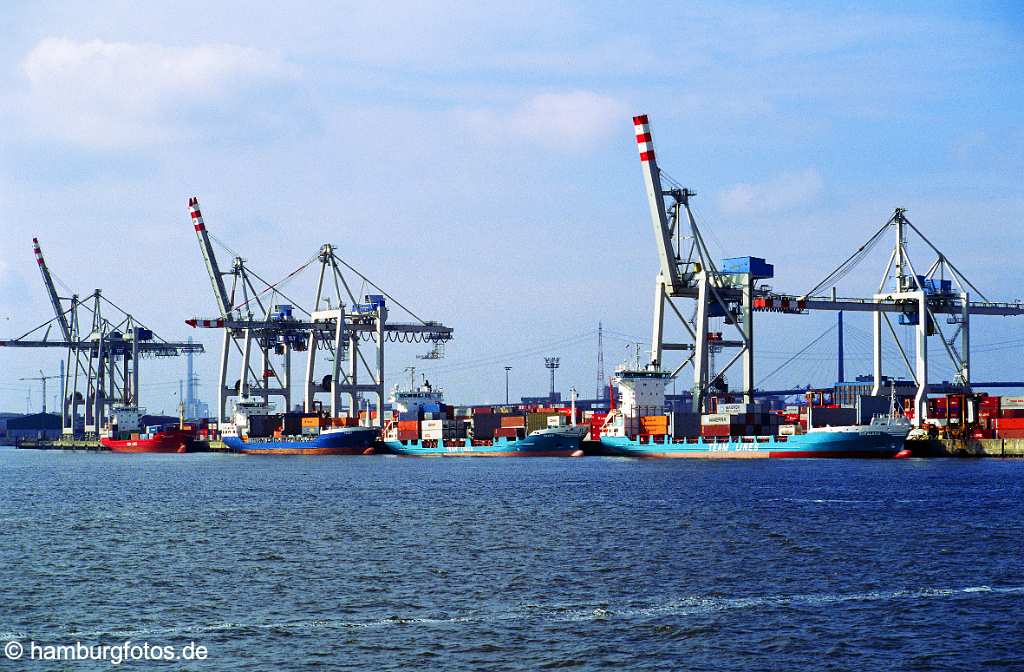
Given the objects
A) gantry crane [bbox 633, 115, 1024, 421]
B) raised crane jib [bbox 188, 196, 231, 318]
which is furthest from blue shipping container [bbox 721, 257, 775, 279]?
raised crane jib [bbox 188, 196, 231, 318]

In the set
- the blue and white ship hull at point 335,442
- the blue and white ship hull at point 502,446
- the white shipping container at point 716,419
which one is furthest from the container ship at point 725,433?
the blue and white ship hull at point 335,442

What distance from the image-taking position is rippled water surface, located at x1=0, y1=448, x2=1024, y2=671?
21078 millimetres

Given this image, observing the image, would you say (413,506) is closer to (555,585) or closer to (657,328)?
(555,585)

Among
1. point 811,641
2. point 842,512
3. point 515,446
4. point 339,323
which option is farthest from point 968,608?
point 339,323

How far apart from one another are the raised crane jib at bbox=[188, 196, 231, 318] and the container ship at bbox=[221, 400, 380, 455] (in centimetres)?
1192

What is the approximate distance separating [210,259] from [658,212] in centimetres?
6256

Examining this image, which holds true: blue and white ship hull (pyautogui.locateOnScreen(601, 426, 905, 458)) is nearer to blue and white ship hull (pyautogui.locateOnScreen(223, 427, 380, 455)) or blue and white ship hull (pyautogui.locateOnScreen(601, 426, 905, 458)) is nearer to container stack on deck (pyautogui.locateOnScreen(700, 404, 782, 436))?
container stack on deck (pyautogui.locateOnScreen(700, 404, 782, 436))

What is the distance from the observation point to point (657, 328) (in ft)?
316

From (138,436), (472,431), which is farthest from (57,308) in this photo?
(472,431)

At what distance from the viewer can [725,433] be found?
89062 millimetres

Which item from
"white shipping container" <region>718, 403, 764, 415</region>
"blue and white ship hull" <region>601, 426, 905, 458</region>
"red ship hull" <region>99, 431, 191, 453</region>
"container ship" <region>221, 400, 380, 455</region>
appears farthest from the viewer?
"red ship hull" <region>99, 431, 191, 453</region>

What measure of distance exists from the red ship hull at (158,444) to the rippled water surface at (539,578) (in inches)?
3725

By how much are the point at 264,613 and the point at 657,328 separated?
244 feet

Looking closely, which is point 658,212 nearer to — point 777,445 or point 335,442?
point 777,445
